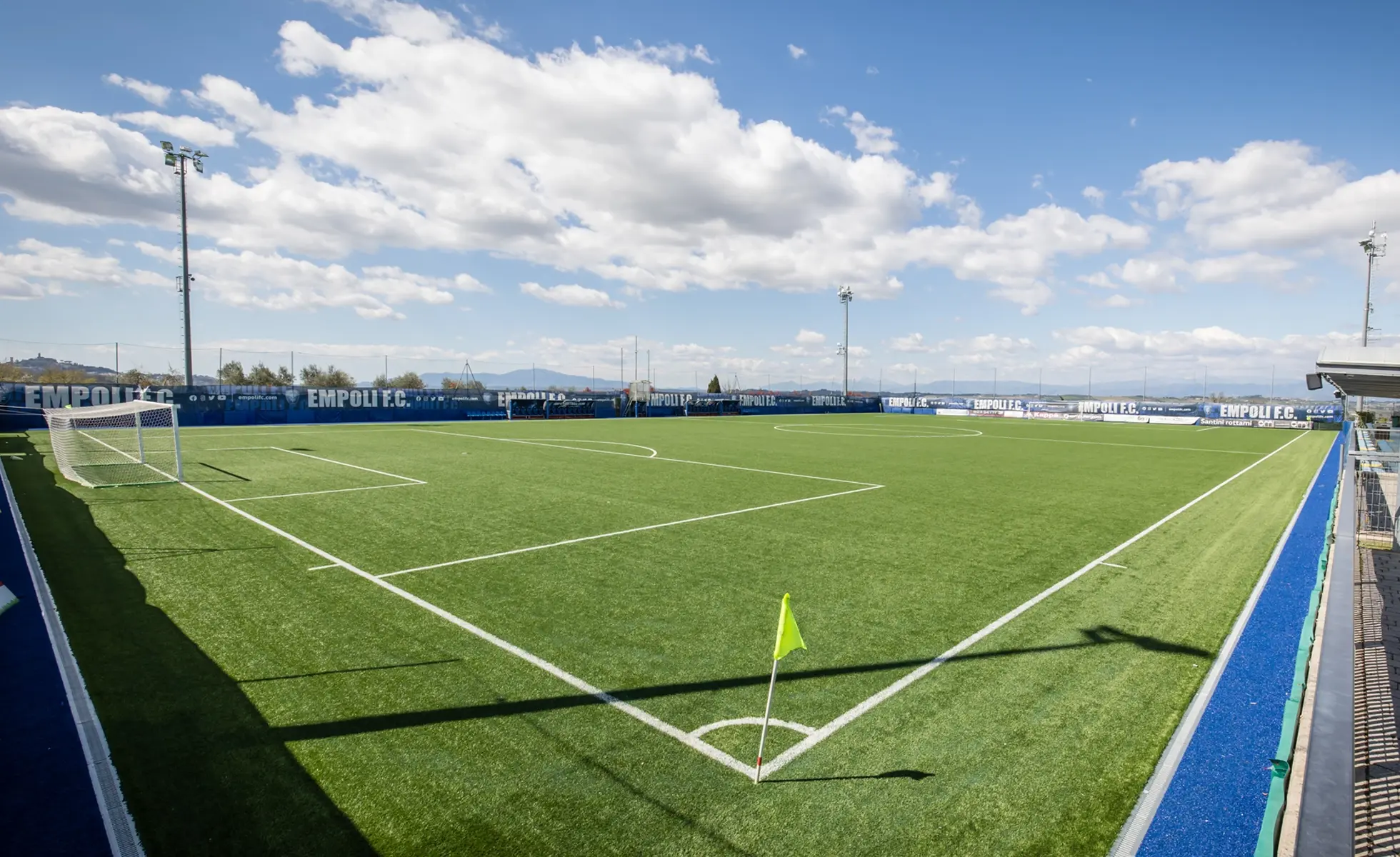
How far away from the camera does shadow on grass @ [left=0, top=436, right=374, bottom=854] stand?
131 inches

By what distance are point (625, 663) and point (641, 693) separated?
532 mm

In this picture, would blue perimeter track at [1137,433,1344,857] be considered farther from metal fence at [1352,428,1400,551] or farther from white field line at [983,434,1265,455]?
white field line at [983,434,1265,455]

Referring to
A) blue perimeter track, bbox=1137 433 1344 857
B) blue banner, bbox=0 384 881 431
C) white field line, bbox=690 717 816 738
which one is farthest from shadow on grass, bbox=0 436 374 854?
blue banner, bbox=0 384 881 431

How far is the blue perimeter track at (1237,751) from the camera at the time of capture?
11.2 ft

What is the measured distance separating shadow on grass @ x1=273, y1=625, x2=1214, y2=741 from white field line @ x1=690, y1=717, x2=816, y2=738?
1.51ft

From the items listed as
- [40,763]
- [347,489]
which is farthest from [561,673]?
[347,489]

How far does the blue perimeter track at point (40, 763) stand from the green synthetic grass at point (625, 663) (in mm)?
216

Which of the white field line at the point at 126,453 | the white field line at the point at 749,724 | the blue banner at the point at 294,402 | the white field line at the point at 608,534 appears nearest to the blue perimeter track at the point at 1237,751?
the white field line at the point at 749,724

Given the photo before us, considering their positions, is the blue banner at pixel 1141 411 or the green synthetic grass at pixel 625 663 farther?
the blue banner at pixel 1141 411

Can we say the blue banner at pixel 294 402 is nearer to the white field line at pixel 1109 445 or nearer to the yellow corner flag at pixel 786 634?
the white field line at pixel 1109 445

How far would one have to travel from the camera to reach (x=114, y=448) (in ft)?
70.0

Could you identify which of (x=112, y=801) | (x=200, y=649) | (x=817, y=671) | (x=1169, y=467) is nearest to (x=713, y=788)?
(x=817, y=671)

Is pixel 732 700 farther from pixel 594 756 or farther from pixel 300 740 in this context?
pixel 300 740

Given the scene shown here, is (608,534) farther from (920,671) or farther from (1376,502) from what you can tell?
(1376,502)
